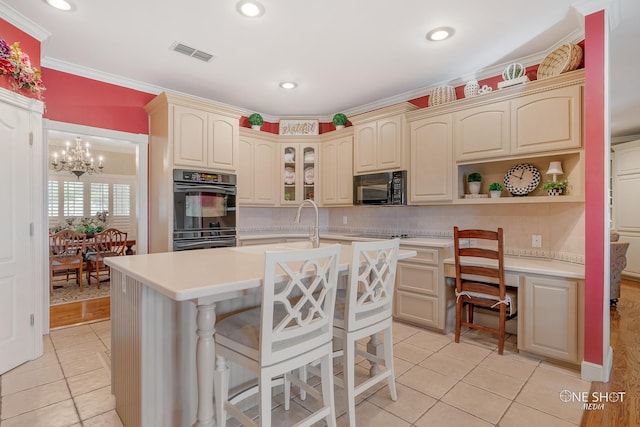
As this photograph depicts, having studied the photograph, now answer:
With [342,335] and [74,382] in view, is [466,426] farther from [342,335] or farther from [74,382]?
[74,382]

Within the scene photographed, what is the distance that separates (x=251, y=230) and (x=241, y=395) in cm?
315

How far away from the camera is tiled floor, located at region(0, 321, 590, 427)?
1909 millimetres

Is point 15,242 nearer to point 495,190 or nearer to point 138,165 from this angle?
point 138,165

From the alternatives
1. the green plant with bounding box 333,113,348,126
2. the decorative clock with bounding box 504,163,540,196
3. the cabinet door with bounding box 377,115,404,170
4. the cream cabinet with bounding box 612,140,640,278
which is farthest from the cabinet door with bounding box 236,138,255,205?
the cream cabinet with bounding box 612,140,640,278

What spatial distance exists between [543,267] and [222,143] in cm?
335

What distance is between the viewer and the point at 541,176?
3045 mm

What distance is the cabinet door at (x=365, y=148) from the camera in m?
4.00

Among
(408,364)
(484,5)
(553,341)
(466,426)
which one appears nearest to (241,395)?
(466,426)

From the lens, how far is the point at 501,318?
2.73 metres

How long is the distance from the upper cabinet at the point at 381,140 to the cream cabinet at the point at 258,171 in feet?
3.86

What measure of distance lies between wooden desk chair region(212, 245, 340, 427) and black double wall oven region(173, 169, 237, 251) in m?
2.04

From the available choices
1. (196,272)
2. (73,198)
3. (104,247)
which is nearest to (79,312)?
(104,247)

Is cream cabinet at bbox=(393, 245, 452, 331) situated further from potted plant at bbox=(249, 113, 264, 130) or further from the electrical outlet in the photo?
potted plant at bbox=(249, 113, 264, 130)

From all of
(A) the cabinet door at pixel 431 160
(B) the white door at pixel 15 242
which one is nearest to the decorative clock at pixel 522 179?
(A) the cabinet door at pixel 431 160
